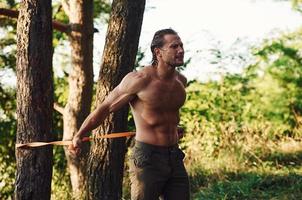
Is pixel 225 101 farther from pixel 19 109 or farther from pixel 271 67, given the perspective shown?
pixel 19 109

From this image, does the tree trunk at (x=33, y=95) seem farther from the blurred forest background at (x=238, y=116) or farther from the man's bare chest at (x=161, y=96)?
the blurred forest background at (x=238, y=116)

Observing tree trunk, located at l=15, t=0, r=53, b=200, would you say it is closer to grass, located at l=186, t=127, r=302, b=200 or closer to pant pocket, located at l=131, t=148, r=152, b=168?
pant pocket, located at l=131, t=148, r=152, b=168

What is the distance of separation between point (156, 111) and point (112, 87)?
257 centimetres

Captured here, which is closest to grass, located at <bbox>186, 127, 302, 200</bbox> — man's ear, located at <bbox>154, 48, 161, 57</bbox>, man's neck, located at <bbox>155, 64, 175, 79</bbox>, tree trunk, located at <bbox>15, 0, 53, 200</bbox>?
tree trunk, located at <bbox>15, 0, 53, 200</bbox>

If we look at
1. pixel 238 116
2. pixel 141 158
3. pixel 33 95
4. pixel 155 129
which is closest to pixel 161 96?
pixel 155 129

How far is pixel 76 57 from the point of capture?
10773 mm

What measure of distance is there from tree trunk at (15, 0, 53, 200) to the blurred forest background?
2636 mm

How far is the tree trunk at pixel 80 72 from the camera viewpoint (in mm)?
10703

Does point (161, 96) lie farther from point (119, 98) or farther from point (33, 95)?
point (33, 95)

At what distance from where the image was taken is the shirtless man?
4.17m

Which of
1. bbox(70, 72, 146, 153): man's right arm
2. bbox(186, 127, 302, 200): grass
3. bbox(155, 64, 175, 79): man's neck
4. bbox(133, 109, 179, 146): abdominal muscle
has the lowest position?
bbox(186, 127, 302, 200): grass

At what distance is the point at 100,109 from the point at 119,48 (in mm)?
2549

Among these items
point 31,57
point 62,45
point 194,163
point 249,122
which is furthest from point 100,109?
point 62,45

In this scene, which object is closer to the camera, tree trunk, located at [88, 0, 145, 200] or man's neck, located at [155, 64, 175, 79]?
man's neck, located at [155, 64, 175, 79]
